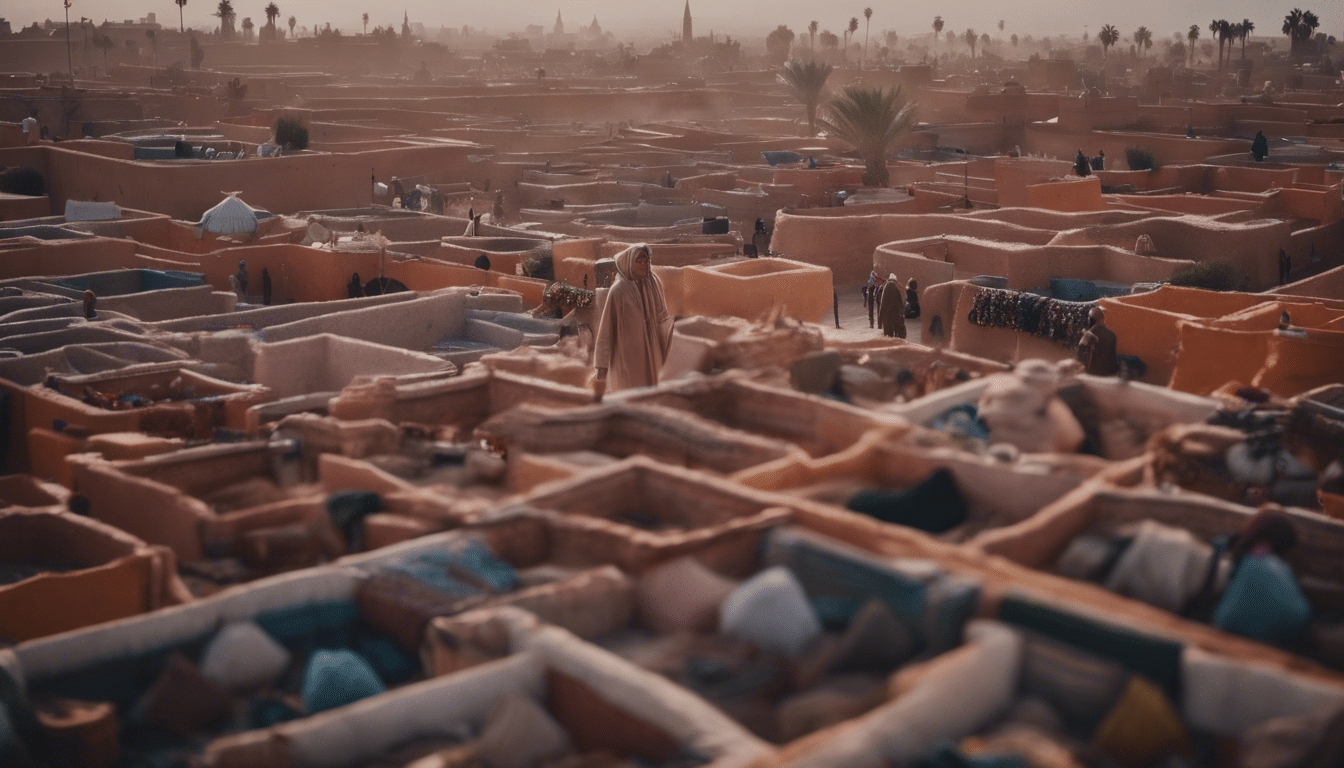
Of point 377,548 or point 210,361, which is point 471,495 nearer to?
point 377,548

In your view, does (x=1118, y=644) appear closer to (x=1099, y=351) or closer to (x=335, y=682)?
(x=335, y=682)

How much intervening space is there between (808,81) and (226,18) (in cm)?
4956

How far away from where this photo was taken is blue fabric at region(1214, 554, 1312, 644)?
4941 mm

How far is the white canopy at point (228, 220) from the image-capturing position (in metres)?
22.0

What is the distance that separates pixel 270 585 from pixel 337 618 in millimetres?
301

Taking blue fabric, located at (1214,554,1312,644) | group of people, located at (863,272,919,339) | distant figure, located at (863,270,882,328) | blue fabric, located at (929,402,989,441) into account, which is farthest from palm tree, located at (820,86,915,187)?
blue fabric, located at (1214,554,1312,644)

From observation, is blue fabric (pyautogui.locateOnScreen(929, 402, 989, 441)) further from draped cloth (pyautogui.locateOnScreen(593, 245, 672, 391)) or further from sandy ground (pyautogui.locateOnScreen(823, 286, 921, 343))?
sandy ground (pyautogui.locateOnScreen(823, 286, 921, 343))

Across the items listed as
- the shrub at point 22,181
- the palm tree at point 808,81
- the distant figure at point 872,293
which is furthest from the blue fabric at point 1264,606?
the palm tree at point 808,81

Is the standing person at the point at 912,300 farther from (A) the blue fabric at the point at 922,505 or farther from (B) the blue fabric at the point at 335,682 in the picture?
(B) the blue fabric at the point at 335,682

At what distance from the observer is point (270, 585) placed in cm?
539

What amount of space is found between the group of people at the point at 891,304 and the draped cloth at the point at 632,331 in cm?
753

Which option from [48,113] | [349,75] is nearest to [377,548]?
[48,113]

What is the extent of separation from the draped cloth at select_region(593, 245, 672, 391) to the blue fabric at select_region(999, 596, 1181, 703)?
4.64m

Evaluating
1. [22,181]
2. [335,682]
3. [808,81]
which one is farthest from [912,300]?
[808,81]
